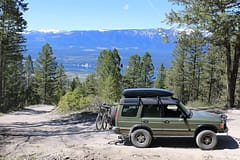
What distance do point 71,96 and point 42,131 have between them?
31.2 ft

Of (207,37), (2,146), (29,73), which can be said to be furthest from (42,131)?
→ (29,73)

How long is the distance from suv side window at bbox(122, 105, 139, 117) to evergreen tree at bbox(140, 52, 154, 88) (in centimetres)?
5296

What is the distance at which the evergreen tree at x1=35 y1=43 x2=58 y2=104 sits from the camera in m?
63.8

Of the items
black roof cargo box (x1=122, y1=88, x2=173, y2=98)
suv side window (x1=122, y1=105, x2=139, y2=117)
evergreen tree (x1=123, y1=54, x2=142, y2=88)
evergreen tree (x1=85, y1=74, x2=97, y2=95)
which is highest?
black roof cargo box (x1=122, y1=88, x2=173, y2=98)

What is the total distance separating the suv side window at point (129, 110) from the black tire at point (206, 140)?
2292 millimetres

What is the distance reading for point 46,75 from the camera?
66.2 meters

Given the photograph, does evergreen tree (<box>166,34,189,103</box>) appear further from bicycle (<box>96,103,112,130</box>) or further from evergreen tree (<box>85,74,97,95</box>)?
bicycle (<box>96,103,112,130</box>)

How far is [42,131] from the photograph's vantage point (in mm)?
16062

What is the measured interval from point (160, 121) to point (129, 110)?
1.13m

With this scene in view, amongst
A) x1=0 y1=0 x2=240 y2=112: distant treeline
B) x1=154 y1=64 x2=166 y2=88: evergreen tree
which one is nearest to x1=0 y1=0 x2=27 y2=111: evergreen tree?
x1=0 y1=0 x2=240 y2=112: distant treeline

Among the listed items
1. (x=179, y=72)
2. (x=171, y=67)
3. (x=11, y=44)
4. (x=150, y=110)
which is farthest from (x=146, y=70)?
(x=150, y=110)

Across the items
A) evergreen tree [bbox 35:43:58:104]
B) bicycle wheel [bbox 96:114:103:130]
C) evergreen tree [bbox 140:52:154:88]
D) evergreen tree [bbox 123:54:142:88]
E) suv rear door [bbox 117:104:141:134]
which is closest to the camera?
suv rear door [bbox 117:104:141:134]

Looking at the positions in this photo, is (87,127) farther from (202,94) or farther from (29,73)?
(29,73)

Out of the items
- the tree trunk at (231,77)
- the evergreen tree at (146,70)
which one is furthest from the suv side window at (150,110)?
the evergreen tree at (146,70)
